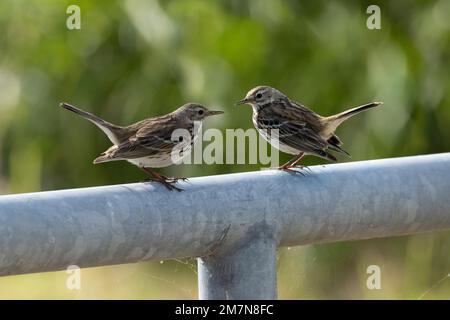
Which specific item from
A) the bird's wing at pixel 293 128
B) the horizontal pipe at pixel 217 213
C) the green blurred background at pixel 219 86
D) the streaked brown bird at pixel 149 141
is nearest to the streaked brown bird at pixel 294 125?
the bird's wing at pixel 293 128

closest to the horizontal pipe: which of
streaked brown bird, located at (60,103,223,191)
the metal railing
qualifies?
the metal railing

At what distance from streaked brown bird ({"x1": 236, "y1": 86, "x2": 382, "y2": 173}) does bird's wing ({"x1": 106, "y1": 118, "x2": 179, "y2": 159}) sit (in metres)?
0.75

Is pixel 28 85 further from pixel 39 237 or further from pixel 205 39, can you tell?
Answer: pixel 39 237

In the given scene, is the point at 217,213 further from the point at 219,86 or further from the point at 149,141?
the point at 219,86

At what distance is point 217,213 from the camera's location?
2979mm

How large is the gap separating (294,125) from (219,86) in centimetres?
349

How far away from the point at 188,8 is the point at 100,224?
7.54 m

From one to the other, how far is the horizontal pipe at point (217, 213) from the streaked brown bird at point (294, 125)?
2.41m

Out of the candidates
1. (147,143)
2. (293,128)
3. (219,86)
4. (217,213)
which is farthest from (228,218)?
(219,86)

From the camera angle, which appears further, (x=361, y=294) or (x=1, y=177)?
(x=1, y=177)

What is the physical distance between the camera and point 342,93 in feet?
31.6

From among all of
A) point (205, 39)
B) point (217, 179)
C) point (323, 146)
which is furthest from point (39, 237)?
point (205, 39)

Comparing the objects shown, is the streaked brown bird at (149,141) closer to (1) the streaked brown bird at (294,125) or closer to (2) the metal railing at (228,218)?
(1) the streaked brown bird at (294,125)

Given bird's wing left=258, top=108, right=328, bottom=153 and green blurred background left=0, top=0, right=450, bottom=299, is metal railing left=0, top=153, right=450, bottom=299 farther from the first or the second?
green blurred background left=0, top=0, right=450, bottom=299
